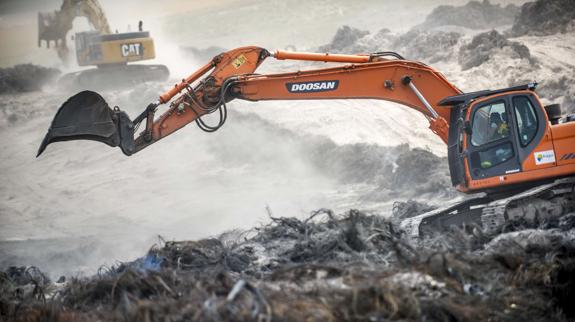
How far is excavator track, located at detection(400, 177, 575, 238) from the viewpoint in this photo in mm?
11398

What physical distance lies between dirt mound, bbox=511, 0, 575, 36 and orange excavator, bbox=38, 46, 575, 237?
1747cm

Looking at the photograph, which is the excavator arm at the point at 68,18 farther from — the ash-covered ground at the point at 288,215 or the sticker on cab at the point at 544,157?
the sticker on cab at the point at 544,157

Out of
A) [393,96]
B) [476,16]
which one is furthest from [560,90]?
[476,16]

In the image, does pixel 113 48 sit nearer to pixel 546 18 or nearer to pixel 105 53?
pixel 105 53

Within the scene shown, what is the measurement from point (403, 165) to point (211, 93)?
7283mm

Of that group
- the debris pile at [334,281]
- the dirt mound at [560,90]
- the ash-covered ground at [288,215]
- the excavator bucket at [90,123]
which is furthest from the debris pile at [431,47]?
the excavator bucket at [90,123]

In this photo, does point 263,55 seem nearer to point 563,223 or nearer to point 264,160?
point 563,223

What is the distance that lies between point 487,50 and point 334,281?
19388 mm

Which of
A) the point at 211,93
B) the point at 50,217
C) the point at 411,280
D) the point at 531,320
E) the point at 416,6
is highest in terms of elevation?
the point at 416,6

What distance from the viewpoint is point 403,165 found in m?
18.0

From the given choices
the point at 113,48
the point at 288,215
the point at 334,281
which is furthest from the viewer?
the point at 113,48

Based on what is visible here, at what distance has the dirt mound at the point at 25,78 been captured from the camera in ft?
103

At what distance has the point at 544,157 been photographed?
38.6 ft

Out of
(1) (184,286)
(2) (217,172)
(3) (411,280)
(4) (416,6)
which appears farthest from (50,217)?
(4) (416,6)
